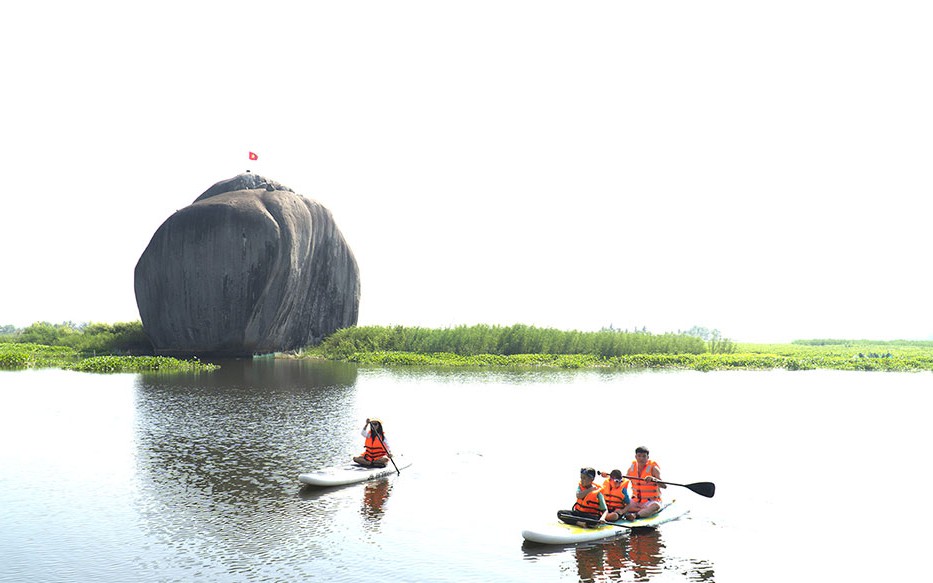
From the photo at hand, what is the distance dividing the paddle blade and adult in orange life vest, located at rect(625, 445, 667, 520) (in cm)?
139

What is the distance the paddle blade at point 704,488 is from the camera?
54.8 feet

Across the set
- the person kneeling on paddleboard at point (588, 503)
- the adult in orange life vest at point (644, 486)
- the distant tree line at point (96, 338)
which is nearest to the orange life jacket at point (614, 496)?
the adult in orange life vest at point (644, 486)

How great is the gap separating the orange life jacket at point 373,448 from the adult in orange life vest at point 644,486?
6.47 m

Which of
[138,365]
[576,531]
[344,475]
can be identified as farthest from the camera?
[138,365]

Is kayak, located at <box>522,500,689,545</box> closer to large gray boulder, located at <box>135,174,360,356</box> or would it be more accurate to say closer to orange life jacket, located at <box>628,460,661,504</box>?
orange life jacket, located at <box>628,460,661,504</box>

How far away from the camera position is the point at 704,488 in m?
16.8

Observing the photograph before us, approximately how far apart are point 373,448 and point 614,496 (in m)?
6.62

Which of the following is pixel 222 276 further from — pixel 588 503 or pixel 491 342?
pixel 588 503

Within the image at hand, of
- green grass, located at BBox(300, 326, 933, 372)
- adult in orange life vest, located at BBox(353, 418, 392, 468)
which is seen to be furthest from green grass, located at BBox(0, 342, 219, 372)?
adult in orange life vest, located at BBox(353, 418, 392, 468)

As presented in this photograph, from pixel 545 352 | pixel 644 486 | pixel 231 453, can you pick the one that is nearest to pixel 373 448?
Result: pixel 231 453

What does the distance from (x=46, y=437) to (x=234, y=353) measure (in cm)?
3254

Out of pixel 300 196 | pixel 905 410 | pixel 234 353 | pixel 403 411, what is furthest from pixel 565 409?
pixel 300 196

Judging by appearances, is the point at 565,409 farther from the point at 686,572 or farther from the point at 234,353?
the point at 234,353

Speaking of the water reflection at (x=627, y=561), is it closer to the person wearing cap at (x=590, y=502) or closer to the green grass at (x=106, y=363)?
the person wearing cap at (x=590, y=502)
